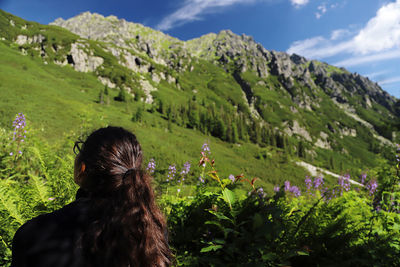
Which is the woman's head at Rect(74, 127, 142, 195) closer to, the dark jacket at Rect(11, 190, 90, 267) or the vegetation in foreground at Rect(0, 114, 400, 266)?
the dark jacket at Rect(11, 190, 90, 267)

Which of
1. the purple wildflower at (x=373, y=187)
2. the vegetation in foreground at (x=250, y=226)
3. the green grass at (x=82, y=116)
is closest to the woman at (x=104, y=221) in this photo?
the vegetation in foreground at (x=250, y=226)

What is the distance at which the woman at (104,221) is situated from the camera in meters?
1.41

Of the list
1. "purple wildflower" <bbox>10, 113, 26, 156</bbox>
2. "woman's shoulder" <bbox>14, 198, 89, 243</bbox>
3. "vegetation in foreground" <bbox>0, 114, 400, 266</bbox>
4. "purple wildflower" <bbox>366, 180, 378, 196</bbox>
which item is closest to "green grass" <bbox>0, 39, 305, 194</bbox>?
"purple wildflower" <bbox>10, 113, 26, 156</bbox>

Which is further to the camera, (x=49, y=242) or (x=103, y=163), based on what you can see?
(x=103, y=163)

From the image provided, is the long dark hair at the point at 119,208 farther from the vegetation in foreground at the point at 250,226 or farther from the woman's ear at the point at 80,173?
the vegetation in foreground at the point at 250,226

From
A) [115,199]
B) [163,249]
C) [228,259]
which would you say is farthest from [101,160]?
[228,259]

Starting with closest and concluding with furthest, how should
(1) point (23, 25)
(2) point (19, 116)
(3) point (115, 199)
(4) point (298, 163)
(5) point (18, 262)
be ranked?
(5) point (18, 262) → (3) point (115, 199) → (2) point (19, 116) → (4) point (298, 163) → (1) point (23, 25)

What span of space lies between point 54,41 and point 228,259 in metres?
163

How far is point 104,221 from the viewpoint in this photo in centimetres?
162

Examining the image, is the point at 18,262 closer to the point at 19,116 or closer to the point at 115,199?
the point at 115,199

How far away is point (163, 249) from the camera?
1.96m

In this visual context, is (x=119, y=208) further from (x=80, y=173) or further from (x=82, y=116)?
(x=82, y=116)

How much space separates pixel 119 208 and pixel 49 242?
0.47m

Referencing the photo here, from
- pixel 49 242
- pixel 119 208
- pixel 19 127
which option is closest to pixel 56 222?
pixel 49 242
